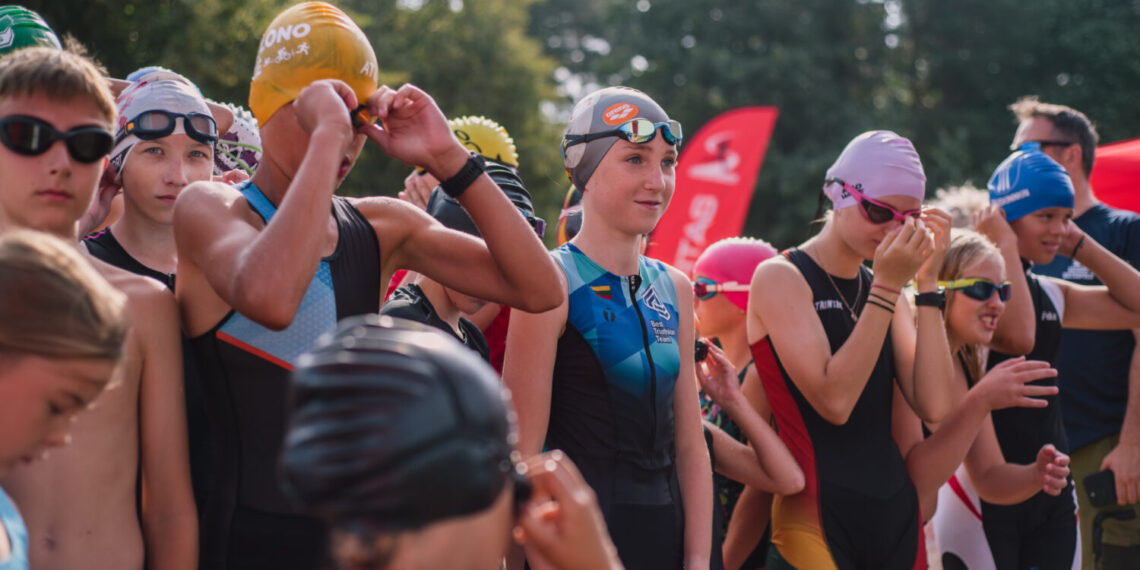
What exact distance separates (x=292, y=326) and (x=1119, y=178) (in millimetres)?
7238

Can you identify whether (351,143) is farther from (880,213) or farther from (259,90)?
(880,213)

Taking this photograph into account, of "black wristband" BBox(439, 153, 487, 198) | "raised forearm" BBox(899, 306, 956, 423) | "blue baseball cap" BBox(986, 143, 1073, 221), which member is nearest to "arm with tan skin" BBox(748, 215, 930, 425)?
"raised forearm" BBox(899, 306, 956, 423)

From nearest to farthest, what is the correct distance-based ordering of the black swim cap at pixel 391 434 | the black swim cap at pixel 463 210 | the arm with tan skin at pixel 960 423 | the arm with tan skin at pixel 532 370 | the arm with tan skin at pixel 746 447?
the black swim cap at pixel 391 434 → the arm with tan skin at pixel 532 370 → the black swim cap at pixel 463 210 → the arm with tan skin at pixel 746 447 → the arm with tan skin at pixel 960 423

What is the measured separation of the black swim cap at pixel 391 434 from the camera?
1186 mm

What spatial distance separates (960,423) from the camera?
14.8ft

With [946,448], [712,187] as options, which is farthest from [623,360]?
[712,187]

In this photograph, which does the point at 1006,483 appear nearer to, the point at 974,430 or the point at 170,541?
the point at 974,430

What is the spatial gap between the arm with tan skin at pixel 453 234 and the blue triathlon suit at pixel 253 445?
1.38ft

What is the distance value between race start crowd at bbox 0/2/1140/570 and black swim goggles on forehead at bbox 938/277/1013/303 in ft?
0.08

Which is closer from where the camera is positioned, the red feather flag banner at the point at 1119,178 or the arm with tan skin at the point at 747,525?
the arm with tan skin at the point at 747,525

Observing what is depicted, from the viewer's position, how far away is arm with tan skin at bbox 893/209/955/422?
4.34 meters

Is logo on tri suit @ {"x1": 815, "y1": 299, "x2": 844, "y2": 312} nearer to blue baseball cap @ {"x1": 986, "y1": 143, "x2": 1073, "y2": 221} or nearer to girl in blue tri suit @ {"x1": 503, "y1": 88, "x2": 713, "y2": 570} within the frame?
girl in blue tri suit @ {"x1": 503, "y1": 88, "x2": 713, "y2": 570}

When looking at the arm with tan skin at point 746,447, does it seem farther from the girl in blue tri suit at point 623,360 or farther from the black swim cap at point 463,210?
the black swim cap at point 463,210

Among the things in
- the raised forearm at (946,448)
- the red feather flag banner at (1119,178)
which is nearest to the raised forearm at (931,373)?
the raised forearm at (946,448)
